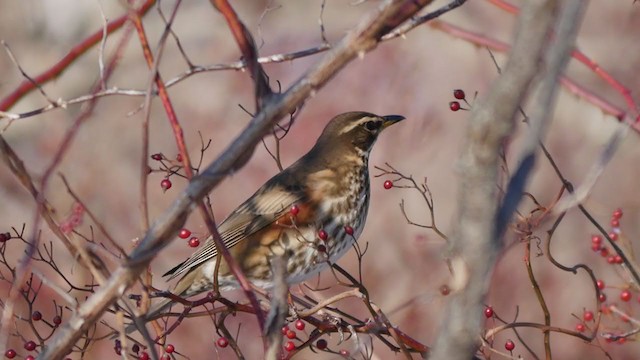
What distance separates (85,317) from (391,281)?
353 centimetres

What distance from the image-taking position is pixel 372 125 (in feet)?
13.9

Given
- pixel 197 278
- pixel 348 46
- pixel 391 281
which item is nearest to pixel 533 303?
pixel 391 281

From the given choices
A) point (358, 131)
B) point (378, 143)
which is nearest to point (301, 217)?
point (358, 131)

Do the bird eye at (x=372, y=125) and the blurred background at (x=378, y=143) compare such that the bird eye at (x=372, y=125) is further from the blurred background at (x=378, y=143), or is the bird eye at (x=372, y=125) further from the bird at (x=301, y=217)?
the blurred background at (x=378, y=143)

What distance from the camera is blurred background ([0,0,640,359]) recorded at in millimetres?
5121

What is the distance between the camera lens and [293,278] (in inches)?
146

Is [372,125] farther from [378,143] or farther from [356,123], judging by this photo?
[378,143]

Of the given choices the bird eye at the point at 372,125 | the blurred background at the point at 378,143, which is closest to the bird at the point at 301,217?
the bird eye at the point at 372,125

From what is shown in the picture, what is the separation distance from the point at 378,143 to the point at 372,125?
4.57ft

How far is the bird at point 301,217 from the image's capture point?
3723mm

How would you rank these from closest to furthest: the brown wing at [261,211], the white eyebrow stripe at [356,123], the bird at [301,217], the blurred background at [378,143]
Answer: the bird at [301,217] → the brown wing at [261,211] → the white eyebrow stripe at [356,123] → the blurred background at [378,143]

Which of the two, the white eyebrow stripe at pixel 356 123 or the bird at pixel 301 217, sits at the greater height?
the white eyebrow stripe at pixel 356 123

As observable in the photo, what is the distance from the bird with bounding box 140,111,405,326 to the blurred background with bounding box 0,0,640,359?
0.83 metres

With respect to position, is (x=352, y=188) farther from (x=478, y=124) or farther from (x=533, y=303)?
(x=478, y=124)
